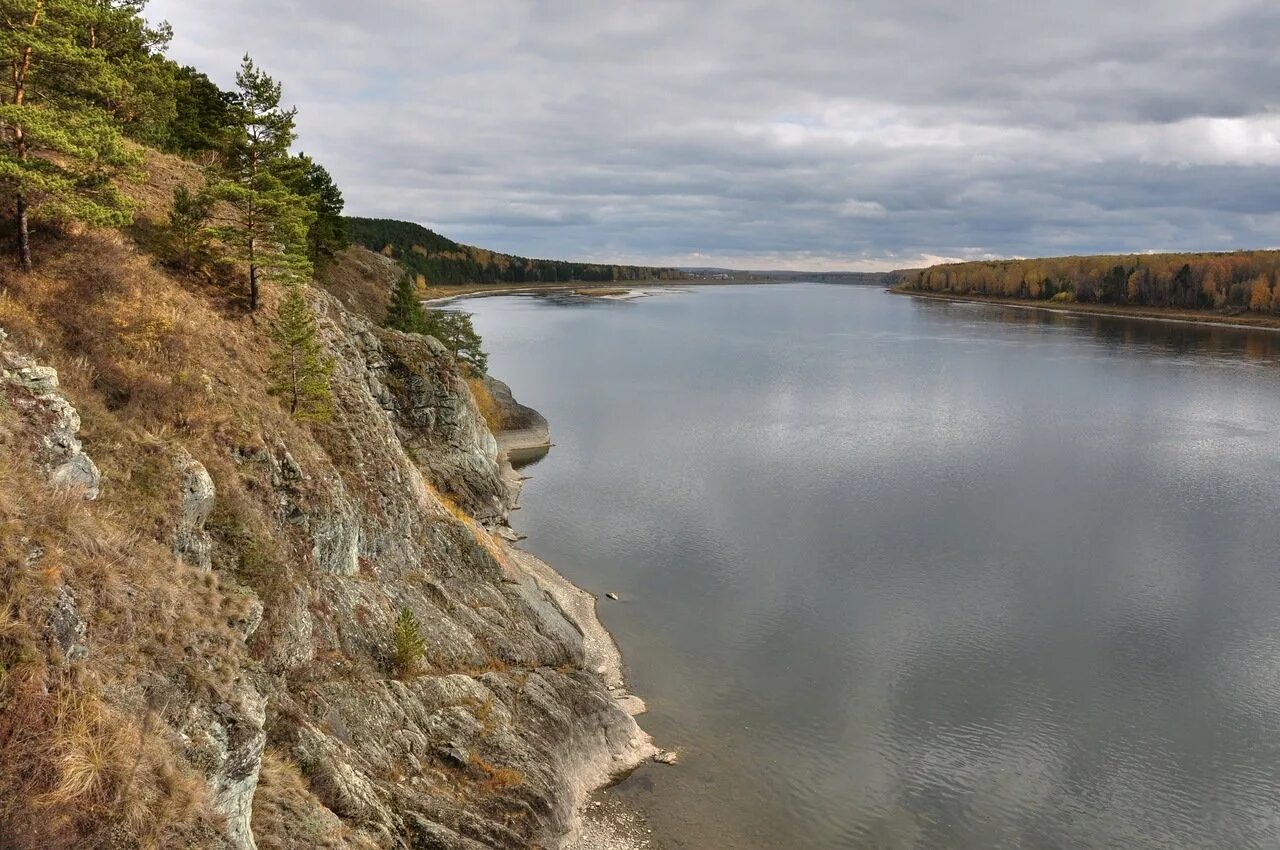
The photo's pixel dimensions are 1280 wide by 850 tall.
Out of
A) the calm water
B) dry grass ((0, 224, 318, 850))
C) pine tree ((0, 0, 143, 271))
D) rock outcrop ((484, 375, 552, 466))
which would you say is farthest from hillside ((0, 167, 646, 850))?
rock outcrop ((484, 375, 552, 466))

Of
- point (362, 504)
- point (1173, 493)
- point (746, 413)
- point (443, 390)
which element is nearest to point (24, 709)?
point (362, 504)

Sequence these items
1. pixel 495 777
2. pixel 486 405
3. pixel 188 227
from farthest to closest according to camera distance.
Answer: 1. pixel 486 405
2. pixel 188 227
3. pixel 495 777

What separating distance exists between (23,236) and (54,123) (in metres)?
3.43

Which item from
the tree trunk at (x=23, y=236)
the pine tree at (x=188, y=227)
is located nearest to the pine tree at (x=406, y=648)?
the tree trunk at (x=23, y=236)

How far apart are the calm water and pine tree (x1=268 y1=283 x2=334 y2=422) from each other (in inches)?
692

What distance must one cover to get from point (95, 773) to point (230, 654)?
4.15 m

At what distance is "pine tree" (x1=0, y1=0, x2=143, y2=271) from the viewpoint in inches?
876

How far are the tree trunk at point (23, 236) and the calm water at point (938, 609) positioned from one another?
2540 cm

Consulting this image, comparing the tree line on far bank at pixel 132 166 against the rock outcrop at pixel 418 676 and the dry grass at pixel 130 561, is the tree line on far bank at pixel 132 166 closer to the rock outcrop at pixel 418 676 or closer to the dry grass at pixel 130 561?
the dry grass at pixel 130 561

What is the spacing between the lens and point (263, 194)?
29719mm

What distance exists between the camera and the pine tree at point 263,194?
96.0 feet

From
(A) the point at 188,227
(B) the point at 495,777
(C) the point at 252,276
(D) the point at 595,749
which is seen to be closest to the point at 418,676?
(B) the point at 495,777

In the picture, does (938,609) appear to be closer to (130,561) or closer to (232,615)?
(232,615)

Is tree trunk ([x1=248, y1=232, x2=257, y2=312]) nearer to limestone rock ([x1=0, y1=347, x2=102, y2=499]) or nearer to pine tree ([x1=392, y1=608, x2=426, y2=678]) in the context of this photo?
limestone rock ([x1=0, y1=347, x2=102, y2=499])
